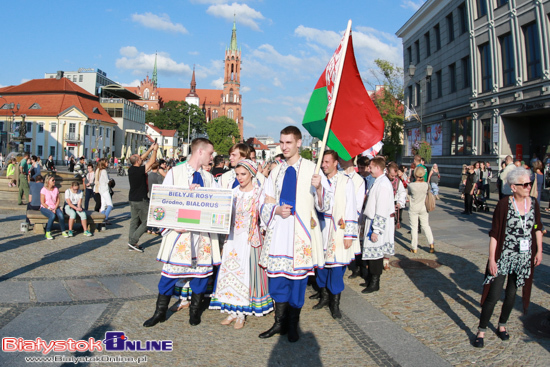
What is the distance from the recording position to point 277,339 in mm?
4527

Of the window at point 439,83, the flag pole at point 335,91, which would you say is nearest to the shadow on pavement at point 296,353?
the flag pole at point 335,91

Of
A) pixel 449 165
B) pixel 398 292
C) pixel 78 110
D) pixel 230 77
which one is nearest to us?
pixel 398 292

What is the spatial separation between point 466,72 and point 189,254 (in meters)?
27.1

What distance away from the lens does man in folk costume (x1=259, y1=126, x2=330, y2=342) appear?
4.43 metres

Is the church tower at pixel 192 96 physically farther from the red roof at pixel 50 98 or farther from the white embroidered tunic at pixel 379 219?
the white embroidered tunic at pixel 379 219

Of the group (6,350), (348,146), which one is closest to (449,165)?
(348,146)

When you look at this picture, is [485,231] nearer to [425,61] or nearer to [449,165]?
[449,165]

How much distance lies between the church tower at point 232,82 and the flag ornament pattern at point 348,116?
143m

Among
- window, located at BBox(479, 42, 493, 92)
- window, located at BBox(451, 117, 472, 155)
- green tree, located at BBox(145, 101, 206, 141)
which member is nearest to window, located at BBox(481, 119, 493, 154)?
window, located at BBox(451, 117, 472, 155)

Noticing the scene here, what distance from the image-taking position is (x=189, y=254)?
4.73 m

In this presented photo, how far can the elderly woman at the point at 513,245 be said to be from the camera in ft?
14.3

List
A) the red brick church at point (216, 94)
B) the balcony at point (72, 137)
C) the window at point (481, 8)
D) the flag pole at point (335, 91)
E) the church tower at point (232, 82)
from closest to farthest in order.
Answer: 1. the flag pole at point (335, 91)
2. the window at point (481, 8)
3. the balcony at point (72, 137)
4. the red brick church at point (216, 94)
5. the church tower at point (232, 82)

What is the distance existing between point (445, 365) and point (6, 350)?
405 cm

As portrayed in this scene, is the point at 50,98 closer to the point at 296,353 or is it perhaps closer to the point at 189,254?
the point at 189,254
